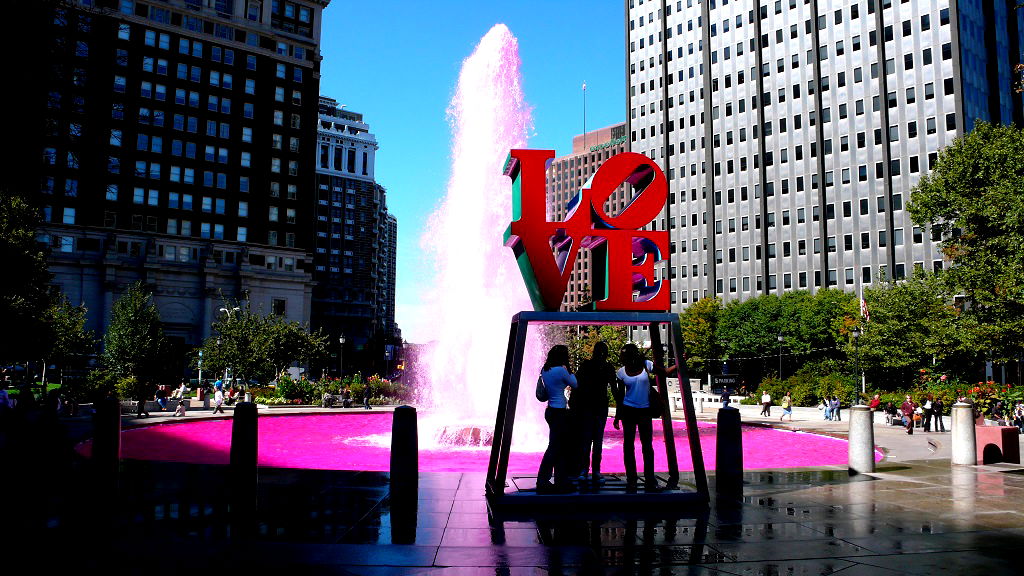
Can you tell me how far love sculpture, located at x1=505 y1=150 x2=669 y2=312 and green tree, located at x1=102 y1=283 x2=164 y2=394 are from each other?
55146mm

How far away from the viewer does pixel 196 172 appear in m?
79.9

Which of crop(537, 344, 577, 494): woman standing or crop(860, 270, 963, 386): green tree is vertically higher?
crop(860, 270, 963, 386): green tree

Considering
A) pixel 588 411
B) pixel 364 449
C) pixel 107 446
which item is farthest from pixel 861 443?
pixel 107 446

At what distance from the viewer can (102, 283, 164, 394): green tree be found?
57.9 metres

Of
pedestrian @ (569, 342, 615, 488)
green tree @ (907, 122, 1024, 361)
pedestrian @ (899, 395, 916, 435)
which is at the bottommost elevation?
pedestrian @ (899, 395, 916, 435)

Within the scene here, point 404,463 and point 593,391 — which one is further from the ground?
point 593,391

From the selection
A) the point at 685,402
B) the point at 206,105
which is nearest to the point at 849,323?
the point at 685,402

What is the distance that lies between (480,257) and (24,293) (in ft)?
84.7

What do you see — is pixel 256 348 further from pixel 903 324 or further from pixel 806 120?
pixel 806 120

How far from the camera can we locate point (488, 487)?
1045 cm

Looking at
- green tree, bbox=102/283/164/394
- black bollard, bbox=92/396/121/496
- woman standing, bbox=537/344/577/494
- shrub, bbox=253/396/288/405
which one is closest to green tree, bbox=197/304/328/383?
green tree, bbox=102/283/164/394

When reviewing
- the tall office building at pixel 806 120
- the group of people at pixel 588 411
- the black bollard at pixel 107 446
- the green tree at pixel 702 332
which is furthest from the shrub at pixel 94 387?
the tall office building at pixel 806 120

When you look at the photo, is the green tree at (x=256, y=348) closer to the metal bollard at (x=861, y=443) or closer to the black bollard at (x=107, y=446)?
the black bollard at (x=107, y=446)

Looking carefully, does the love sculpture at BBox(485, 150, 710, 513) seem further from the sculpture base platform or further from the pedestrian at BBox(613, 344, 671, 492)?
the pedestrian at BBox(613, 344, 671, 492)
